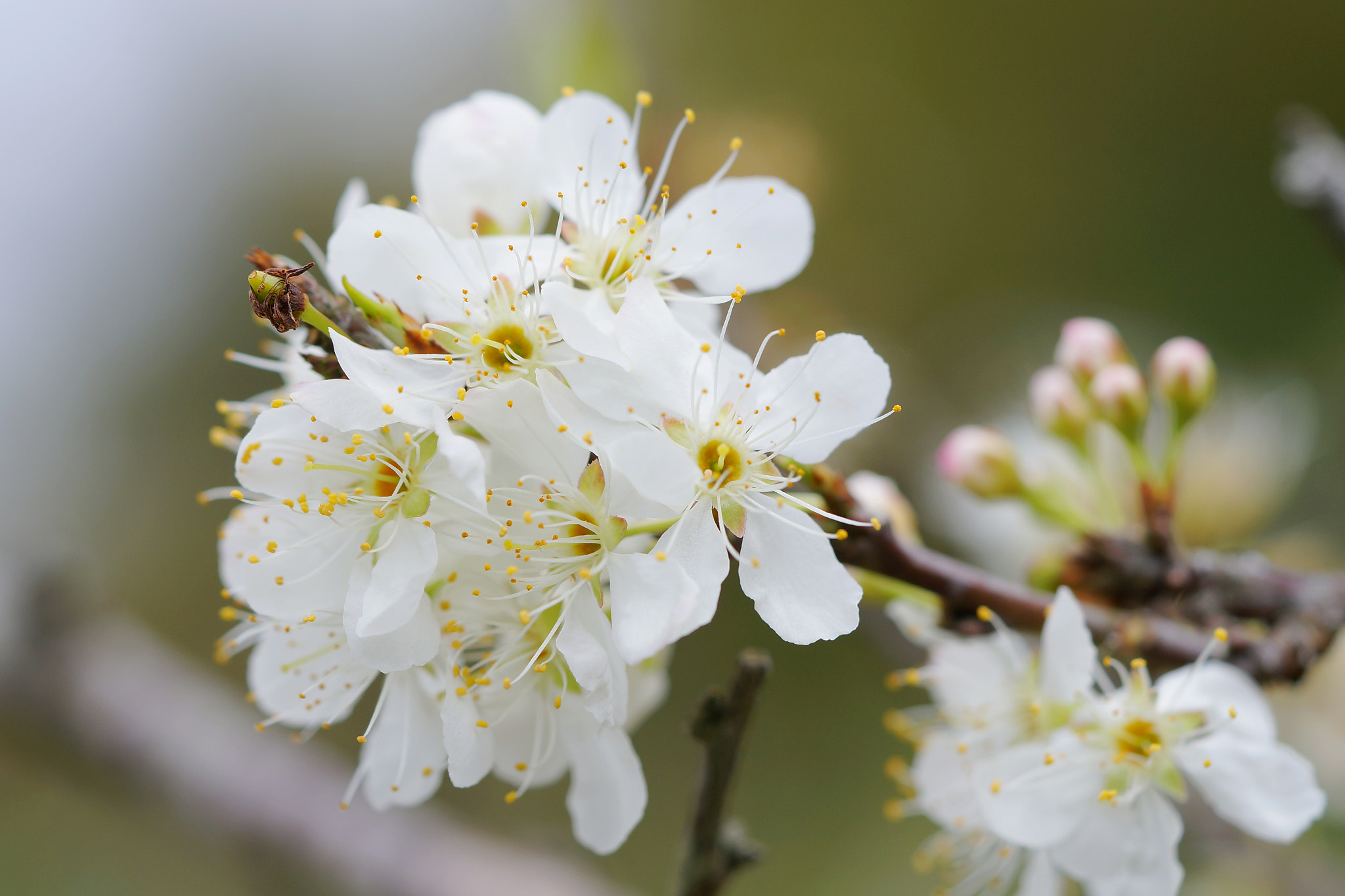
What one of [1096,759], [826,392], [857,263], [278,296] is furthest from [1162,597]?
[857,263]

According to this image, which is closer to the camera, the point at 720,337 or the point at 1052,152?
the point at 720,337

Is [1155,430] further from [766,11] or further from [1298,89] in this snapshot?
[766,11]

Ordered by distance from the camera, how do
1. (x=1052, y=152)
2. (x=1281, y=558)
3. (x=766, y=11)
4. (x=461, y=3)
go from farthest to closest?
1. (x=461, y=3)
2. (x=766, y=11)
3. (x=1052, y=152)
4. (x=1281, y=558)

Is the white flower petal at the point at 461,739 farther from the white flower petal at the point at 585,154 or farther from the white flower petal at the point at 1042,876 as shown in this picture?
the white flower petal at the point at 1042,876

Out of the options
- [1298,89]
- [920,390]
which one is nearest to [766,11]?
[1298,89]

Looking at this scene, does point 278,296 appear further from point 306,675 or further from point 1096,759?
point 1096,759

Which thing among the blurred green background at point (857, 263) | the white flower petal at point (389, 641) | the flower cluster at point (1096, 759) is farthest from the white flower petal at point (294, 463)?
the blurred green background at point (857, 263)

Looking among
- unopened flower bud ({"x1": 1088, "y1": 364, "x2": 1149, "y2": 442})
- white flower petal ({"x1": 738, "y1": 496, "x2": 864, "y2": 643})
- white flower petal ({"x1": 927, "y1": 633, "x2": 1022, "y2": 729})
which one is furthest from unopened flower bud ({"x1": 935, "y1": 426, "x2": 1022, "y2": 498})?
white flower petal ({"x1": 738, "y1": 496, "x2": 864, "y2": 643})
